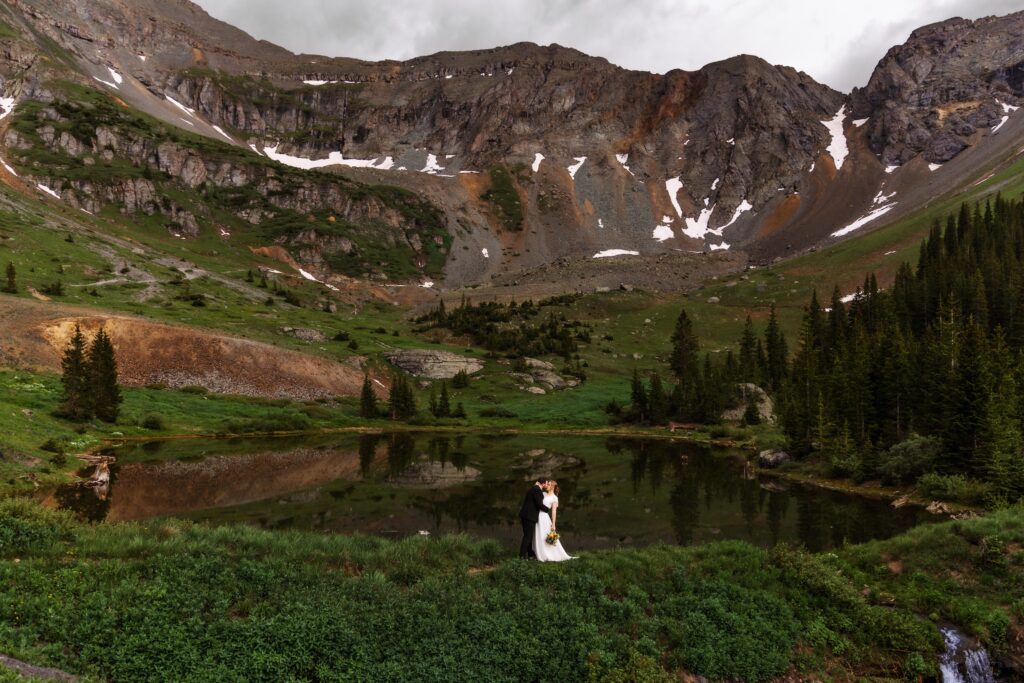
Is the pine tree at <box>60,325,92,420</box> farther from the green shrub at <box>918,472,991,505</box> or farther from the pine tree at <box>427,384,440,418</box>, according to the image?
the green shrub at <box>918,472,991,505</box>

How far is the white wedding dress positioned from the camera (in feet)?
56.5

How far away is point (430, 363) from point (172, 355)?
139 feet

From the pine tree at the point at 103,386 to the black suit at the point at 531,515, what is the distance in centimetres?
5034

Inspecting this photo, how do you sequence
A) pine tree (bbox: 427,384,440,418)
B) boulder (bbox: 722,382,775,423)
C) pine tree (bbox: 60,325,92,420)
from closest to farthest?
1. pine tree (bbox: 60,325,92,420)
2. pine tree (bbox: 427,384,440,418)
3. boulder (bbox: 722,382,775,423)

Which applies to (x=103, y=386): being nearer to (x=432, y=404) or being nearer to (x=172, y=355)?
(x=172, y=355)

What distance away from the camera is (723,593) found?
16047 millimetres

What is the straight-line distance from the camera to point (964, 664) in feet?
49.1

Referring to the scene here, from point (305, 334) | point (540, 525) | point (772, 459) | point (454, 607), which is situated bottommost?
point (772, 459)

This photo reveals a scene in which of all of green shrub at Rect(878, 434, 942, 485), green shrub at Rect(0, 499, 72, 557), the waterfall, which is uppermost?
green shrub at Rect(0, 499, 72, 557)

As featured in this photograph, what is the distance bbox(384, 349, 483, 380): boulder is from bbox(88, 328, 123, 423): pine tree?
5127cm

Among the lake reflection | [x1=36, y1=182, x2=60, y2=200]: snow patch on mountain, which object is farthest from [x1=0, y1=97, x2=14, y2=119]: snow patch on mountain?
the lake reflection

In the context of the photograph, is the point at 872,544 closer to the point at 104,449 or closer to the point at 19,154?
the point at 104,449

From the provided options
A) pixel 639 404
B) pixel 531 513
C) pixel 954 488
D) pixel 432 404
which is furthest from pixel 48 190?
pixel 954 488

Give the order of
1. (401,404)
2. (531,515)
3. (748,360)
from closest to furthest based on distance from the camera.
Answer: (531,515)
(401,404)
(748,360)
